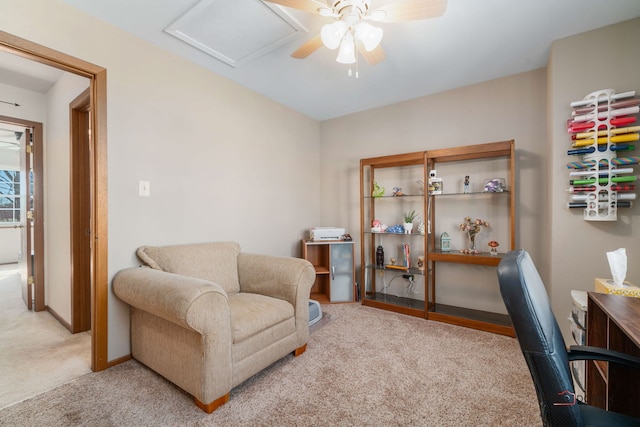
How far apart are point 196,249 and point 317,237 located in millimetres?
1559

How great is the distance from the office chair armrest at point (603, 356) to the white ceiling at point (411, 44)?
6.53 feet

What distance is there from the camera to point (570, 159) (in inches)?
83.1

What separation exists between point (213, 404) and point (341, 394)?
29.0 inches

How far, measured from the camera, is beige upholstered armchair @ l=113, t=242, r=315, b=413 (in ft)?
4.79

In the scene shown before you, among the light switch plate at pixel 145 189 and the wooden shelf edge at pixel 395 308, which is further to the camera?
the wooden shelf edge at pixel 395 308

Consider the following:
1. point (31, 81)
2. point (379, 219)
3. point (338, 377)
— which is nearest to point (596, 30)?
point (379, 219)

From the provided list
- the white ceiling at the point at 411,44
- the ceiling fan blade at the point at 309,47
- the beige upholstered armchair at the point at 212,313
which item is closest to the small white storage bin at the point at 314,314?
the beige upholstered armchair at the point at 212,313

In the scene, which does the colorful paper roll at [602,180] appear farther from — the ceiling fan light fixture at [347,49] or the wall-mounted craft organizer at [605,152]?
the ceiling fan light fixture at [347,49]

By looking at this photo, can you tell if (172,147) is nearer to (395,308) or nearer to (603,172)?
(395,308)

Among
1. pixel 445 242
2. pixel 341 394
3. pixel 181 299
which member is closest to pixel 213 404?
pixel 181 299

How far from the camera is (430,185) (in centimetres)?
292

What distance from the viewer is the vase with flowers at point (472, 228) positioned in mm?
2785

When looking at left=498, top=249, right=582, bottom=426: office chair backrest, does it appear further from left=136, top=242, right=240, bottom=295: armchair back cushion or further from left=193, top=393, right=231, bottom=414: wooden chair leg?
left=136, top=242, right=240, bottom=295: armchair back cushion

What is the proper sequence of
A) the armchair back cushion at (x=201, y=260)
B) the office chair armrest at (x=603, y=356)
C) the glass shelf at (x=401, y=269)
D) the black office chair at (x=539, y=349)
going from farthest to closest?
the glass shelf at (x=401, y=269) → the armchair back cushion at (x=201, y=260) → the office chair armrest at (x=603, y=356) → the black office chair at (x=539, y=349)
